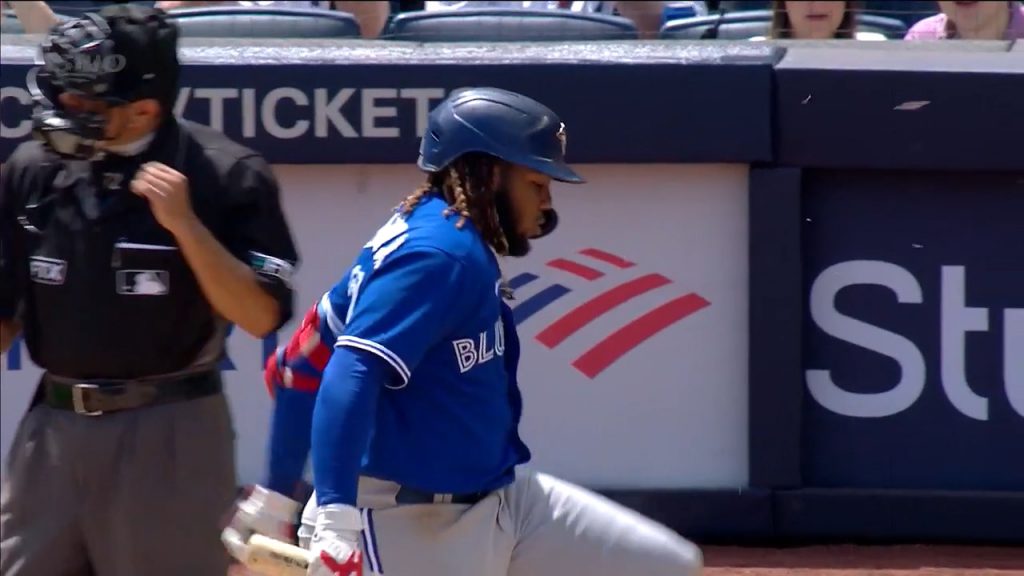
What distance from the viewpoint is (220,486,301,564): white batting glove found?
116 inches

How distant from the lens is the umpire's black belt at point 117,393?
317 centimetres

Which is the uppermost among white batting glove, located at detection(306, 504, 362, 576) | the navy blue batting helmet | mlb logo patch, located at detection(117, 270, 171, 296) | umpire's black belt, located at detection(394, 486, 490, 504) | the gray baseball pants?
the navy blue batting helmet

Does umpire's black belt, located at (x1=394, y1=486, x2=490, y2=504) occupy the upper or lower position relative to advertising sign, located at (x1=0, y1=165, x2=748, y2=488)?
upper

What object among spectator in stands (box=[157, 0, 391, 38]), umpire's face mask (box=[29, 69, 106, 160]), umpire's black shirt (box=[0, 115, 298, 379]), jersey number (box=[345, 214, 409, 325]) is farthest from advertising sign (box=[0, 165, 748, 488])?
jersey number (box=[345, 214, 409, 325])

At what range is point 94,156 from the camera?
3.14 meters

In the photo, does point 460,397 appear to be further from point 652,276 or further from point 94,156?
point 652,276

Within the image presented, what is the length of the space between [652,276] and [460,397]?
2.70 metres

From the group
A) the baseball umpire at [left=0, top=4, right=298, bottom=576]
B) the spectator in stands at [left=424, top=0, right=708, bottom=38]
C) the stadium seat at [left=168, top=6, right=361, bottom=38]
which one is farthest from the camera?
the spectator in stands at [left=424, top=0, right=708, bottom=38]

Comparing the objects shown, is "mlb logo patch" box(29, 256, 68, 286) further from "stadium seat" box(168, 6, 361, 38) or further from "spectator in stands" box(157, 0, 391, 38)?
"spectator in stands" box(157, 0, 391, 38)

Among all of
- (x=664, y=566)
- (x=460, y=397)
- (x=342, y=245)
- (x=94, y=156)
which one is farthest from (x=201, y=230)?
(x=342, y=245)

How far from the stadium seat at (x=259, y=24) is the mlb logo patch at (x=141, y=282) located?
3324mm

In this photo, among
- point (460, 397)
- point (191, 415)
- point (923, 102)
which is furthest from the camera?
point (923, 102)

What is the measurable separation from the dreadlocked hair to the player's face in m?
0.04

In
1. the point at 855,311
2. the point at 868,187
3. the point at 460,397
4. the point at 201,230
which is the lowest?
the point at 855,311
